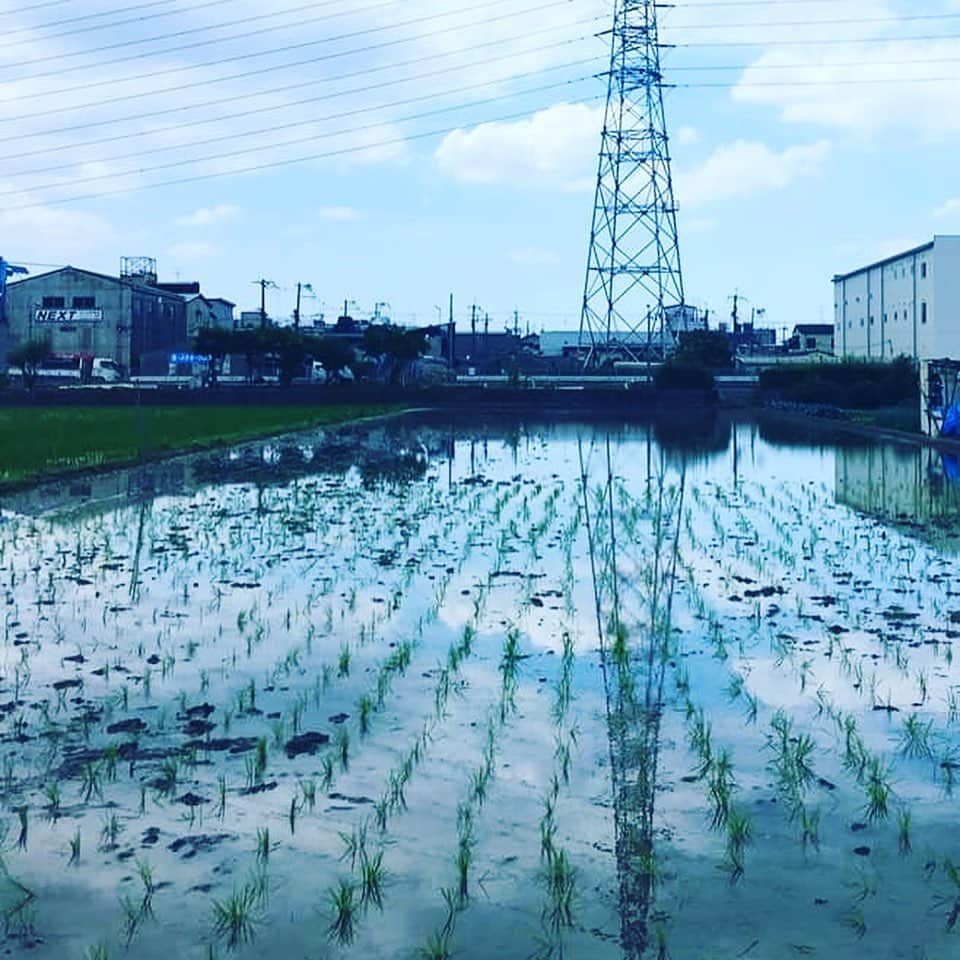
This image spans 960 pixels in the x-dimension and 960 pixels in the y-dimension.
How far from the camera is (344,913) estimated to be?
3785 millimetres

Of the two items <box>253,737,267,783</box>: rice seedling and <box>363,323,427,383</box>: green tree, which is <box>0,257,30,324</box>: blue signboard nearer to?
<box>363,323,427,383</box>: green tree

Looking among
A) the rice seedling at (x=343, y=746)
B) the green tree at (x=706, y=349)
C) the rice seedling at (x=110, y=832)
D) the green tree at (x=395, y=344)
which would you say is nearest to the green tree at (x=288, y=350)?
the green tree at (x=395, y=344)

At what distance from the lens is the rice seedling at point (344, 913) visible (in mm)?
3656

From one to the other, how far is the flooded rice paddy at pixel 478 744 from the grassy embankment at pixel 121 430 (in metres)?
8.15

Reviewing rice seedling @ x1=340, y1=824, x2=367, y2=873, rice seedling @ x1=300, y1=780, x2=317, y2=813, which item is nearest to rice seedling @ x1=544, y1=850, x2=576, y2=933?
rice seedling @ x1=340, y1=824, x2=367, y2=873

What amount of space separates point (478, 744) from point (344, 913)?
1878 mm

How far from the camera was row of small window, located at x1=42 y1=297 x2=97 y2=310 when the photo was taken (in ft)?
207

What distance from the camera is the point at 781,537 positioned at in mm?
13008

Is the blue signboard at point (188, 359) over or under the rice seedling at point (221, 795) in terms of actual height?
over

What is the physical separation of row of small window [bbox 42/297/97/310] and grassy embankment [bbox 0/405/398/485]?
753 inches

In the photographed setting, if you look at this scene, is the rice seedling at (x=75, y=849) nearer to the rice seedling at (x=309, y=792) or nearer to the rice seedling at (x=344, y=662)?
the rice seedling at (x=309, y=792)

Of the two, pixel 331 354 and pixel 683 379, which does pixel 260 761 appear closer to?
pixel 683 379

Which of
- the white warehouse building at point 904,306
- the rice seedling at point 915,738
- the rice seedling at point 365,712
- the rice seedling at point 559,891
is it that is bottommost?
the rice seedling at point 559,891

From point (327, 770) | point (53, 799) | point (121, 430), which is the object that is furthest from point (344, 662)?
point (121, 430)
